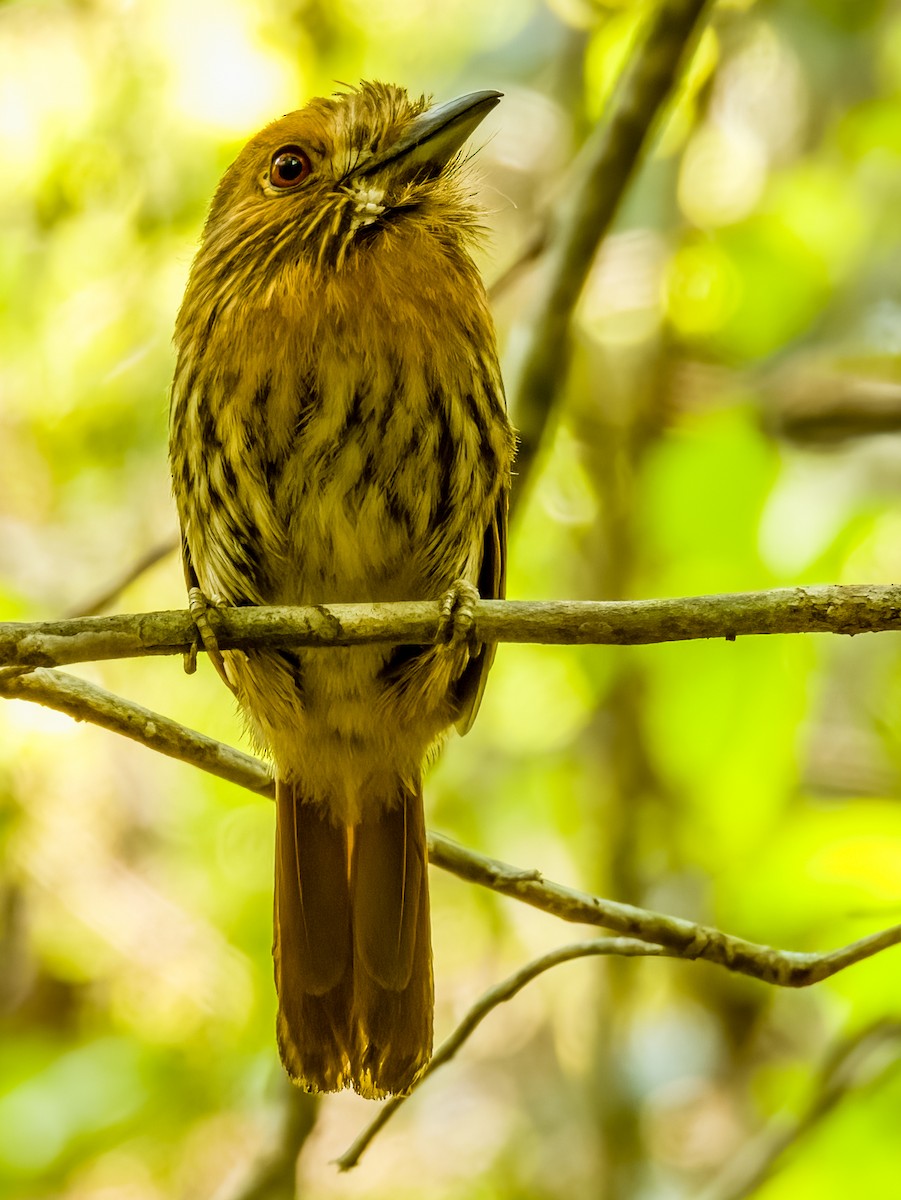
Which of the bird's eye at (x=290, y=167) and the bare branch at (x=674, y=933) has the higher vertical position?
the bird's eye at (x=290, y=167)

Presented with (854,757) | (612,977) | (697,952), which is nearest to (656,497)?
(697,952)

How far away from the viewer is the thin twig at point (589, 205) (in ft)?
7.95

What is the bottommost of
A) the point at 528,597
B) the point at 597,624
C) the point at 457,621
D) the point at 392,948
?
the point at 392,948

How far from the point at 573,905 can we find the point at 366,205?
1190 mm

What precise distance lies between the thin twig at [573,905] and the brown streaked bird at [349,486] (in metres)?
0.37

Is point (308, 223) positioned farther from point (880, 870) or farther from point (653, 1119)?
point (653, 1119)

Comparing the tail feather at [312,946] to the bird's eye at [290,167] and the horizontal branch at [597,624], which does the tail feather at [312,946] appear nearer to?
the horizontal branch at [597,624]

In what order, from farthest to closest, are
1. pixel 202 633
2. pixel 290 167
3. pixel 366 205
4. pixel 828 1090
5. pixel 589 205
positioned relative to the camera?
pixel 589 205 < pixel 290 167 < pixel 366 205 < pixel 828 1090 < pixel 202 633

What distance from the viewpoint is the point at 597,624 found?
1.62 metres

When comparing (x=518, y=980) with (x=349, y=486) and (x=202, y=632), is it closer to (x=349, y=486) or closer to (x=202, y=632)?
(x=202, y=632)

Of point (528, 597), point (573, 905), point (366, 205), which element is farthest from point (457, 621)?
point (528, 597)

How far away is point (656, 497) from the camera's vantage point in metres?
2.42

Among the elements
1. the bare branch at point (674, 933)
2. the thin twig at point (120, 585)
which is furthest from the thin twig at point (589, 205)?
the bare branch at point (674, 933)

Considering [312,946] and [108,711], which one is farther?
[312,946]
